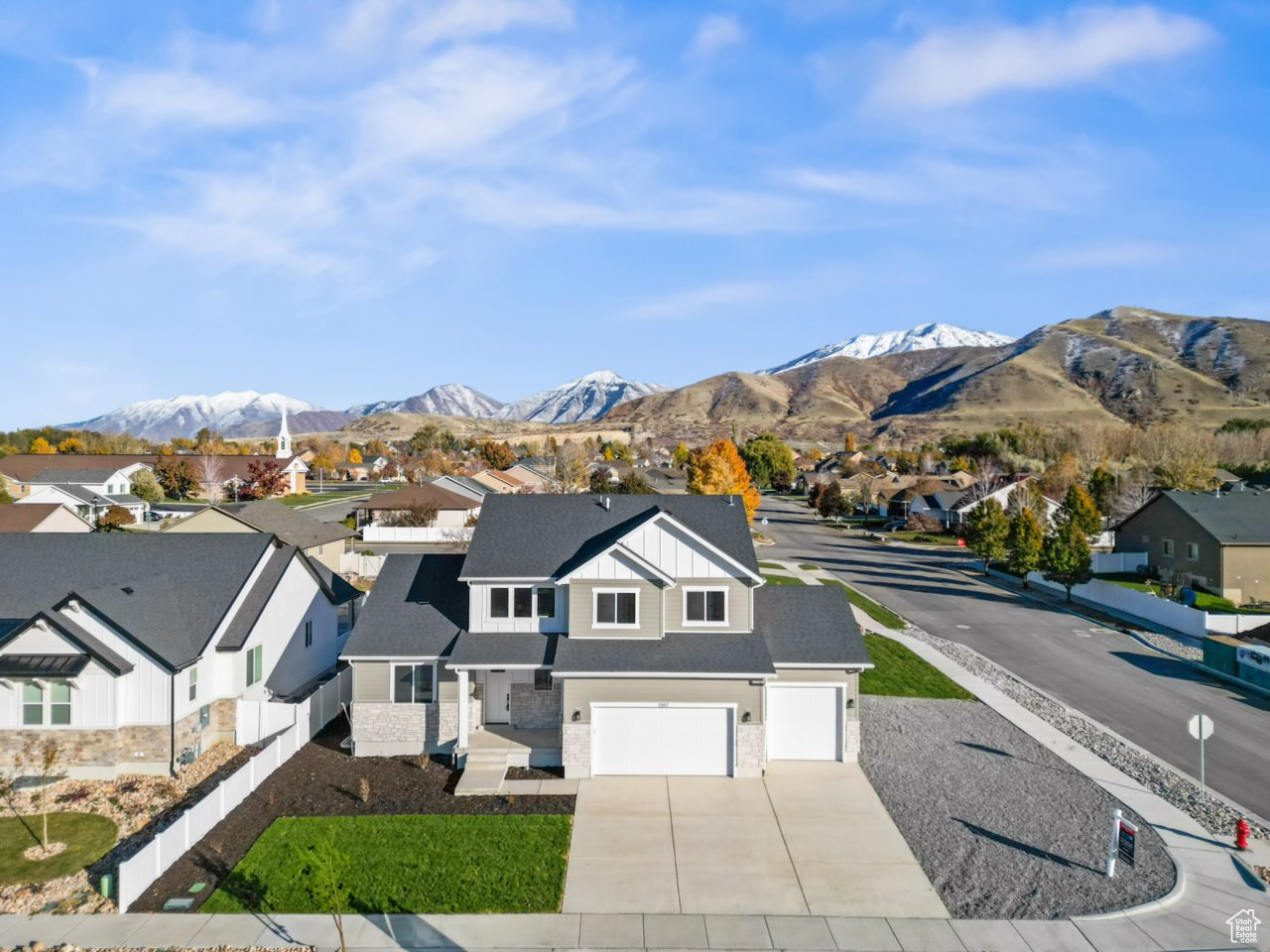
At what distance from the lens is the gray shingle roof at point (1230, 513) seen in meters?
41.9

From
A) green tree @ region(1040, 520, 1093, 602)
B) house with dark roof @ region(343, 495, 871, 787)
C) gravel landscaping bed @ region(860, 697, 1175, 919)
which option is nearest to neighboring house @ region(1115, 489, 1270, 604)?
green tree @ region(1040, 520, 1093, 602)

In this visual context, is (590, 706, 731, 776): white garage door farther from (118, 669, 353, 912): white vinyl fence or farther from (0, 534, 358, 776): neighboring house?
(0, 534, 358, 776): neighboring house

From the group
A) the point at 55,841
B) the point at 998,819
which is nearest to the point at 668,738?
the point at 998,819

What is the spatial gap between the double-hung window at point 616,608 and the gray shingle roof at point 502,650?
1.58 meters

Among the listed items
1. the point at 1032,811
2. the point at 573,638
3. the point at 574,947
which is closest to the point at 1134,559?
the point at 1032,811

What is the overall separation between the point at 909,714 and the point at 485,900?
1525 centimetres

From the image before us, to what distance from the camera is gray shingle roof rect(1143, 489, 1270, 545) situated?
41.9 meters

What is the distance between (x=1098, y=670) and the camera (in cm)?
2953

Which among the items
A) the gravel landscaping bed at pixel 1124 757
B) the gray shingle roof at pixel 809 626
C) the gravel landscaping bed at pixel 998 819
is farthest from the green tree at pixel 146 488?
the gravel landscaping bed at pixel 998 819

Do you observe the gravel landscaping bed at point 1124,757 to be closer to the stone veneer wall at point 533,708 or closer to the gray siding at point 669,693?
the gray siding at point 669,693

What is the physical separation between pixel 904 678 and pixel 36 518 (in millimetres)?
49209

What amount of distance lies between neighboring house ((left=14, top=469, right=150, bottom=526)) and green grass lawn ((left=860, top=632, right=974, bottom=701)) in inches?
2513

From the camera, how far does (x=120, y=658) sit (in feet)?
60.5

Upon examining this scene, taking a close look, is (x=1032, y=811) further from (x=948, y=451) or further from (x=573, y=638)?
(x=948, y=451)
